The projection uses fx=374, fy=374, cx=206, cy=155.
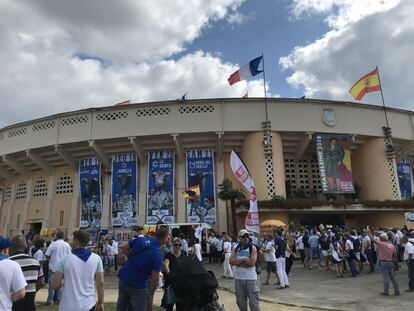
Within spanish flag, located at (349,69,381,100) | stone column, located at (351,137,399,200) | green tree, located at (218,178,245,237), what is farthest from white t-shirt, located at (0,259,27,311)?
stone column, located at (351,137,399,200)

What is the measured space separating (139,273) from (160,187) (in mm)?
21026

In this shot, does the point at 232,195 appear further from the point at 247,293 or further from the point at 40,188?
the point at 40,188

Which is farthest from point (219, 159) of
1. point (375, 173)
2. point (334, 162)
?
point (375, 173)

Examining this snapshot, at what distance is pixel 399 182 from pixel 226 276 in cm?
2031

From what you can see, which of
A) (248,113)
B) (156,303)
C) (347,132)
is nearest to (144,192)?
(248,113)

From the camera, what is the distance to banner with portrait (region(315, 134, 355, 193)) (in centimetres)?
2539

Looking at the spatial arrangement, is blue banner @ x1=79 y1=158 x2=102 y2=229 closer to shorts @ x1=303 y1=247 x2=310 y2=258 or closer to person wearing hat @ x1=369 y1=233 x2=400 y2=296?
shorts @ x1=303 y1=247 x2=310 y2=258

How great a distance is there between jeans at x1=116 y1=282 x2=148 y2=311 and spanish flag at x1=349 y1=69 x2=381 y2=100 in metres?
24.4

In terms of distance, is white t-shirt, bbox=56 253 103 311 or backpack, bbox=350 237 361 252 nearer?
white t-shirt, bbox=56 253 103 311

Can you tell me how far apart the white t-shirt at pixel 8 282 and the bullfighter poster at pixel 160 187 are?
69.9ft

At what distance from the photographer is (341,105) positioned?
2688cm

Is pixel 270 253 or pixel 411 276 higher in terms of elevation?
pixel 270 253

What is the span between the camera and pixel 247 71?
25.3m

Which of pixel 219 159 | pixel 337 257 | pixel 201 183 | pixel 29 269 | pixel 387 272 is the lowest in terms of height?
pixel 387 272
